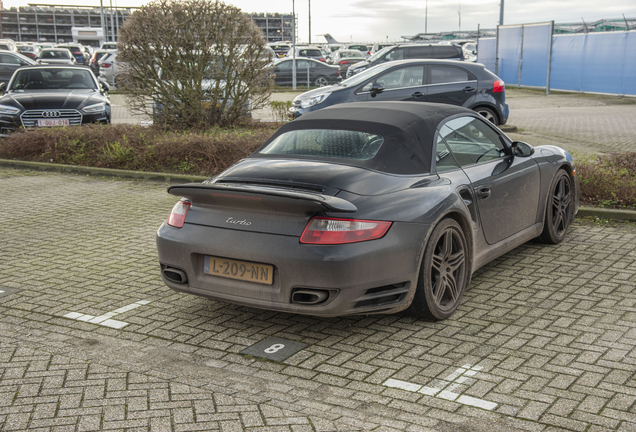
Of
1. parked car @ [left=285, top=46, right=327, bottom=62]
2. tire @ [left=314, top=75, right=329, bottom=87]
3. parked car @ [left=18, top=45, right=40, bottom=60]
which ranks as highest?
parked car @ [left=18, top=45, right=40, bottom=60]

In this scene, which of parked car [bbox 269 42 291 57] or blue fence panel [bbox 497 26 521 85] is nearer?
blue fence panel [bbox 497 26 521 85]

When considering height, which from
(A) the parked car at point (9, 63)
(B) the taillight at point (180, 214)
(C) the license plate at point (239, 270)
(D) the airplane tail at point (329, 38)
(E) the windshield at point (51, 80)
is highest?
(D) the airplane tail at point (329, 38)

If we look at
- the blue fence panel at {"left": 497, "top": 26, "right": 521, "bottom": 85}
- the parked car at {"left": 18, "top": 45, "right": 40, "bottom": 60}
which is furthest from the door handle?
the parked car at {"left": 18, "top": 45, "right": 40, "bottom": 60}

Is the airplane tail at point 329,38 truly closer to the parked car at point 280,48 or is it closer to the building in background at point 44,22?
the building in background at point 44,22

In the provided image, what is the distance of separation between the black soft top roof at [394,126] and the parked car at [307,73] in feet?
90.2

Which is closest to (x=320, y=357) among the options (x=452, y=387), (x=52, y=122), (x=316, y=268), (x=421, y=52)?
(x=316, y=268)

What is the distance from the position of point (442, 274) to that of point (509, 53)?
29.4 metres

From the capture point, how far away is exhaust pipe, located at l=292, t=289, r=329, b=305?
159 inches

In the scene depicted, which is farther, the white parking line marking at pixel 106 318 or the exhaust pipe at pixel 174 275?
the white parking line marking at pixel 106 318

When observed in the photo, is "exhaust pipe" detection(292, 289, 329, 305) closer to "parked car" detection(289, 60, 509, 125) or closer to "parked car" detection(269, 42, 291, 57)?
"parked car" detection(289, 60, 509, 125)

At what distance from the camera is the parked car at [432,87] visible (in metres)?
13.7

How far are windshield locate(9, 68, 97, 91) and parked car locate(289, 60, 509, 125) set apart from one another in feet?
16.8

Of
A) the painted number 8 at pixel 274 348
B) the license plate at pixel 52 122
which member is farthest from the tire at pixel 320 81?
the painted number 8 at pixel 274 348

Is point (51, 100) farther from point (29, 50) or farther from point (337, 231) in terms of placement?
point (29, 50)
